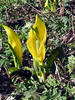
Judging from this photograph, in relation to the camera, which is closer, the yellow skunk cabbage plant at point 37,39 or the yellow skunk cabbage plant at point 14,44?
the yellow skunk cabbage plant at point 37,39

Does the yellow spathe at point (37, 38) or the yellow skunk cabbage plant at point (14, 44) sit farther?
the yellow skunk cabbage plant at point (14, 44)

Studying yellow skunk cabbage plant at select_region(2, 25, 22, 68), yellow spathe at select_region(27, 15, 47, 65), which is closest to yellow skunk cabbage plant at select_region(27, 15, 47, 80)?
yellow spathe at select_region(27, 15, 47, 65)

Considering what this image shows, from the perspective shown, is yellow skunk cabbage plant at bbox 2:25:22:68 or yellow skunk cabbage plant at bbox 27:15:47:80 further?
yellow skunk cabbage plant at bbox 2:25:22:68

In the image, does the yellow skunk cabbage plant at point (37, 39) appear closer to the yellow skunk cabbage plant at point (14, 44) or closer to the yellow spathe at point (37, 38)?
the yellow spathe at point (37, 38)

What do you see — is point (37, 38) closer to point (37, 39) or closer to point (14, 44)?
point (37, 39)

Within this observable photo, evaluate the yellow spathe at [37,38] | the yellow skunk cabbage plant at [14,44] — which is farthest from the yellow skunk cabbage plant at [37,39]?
the yellow skunk cabbage plant at [14,44]

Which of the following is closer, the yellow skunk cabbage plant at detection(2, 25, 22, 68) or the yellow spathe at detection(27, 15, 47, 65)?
the yellow spathe at detection(27, 15, 47, 65)

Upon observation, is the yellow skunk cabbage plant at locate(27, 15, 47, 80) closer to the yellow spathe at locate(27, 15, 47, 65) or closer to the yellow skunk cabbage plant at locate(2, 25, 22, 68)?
the yellow spathe at locate(27, 15, 47, 65)

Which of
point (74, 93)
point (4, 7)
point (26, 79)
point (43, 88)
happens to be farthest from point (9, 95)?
point (4, 7)
